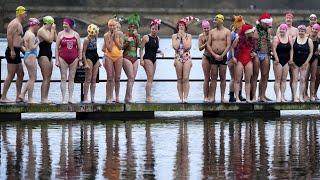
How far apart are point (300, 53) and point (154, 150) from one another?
24.4 feet

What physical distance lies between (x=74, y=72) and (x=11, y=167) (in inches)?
294

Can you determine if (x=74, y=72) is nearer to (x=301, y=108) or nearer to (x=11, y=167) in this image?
(x=301, y=108)

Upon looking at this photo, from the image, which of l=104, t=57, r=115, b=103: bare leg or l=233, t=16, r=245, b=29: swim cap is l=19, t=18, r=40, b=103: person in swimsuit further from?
l=233, t=16, r=245, b=29: swim cap

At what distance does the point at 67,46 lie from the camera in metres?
22.1

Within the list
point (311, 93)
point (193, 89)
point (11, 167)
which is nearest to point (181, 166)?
point (11, 167)

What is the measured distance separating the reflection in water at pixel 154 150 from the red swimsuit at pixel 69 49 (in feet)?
4.32

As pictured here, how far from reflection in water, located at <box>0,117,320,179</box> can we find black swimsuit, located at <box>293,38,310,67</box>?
2.07 meters

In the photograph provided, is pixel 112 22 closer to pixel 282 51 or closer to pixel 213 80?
pixel 213 80

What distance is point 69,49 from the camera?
22.1 metres

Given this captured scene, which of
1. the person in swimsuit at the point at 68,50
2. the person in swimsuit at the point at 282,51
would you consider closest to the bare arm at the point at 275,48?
the person in swimsuit at the point at 282,51

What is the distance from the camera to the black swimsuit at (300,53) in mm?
23641

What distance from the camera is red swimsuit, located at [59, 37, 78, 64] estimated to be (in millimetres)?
22094

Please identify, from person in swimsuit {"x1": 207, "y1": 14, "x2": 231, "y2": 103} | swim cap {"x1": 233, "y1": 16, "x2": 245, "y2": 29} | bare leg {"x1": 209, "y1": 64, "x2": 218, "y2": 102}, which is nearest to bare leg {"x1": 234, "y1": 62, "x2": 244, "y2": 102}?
person in swimsuit {"x1": 207, "y1": 14, "x2": 231, "y2": 103}

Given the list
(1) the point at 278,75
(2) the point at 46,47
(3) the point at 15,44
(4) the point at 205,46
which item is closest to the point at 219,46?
Answer: (4) the point at 205,46
